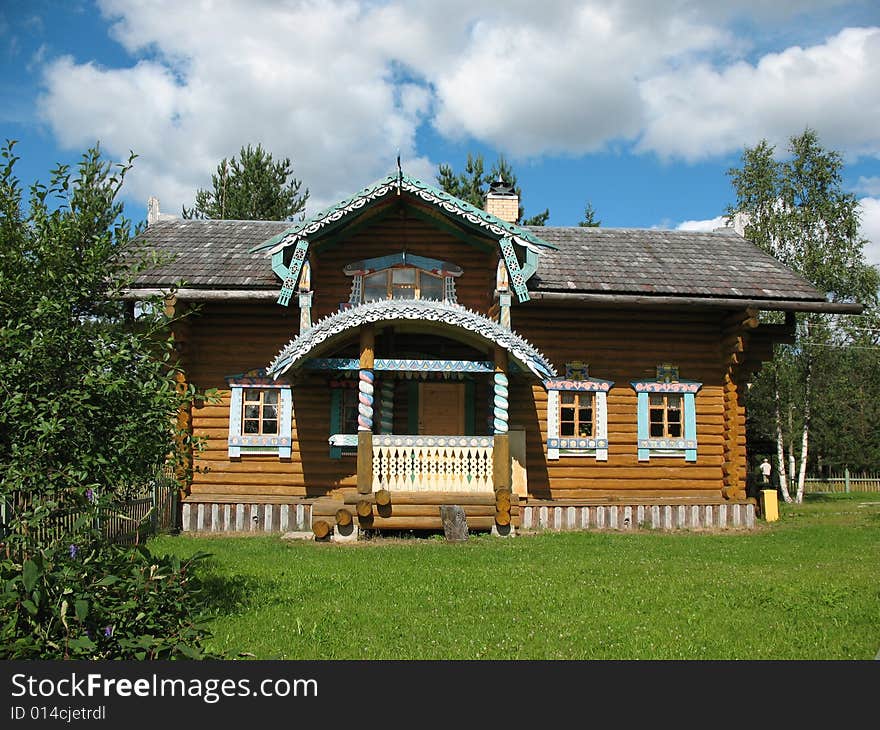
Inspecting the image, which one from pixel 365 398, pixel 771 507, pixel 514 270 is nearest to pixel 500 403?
pixel 365 398

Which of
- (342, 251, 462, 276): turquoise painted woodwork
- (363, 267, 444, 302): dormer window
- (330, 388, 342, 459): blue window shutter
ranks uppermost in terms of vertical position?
(342, 251, 462, 276): turquoise painted woodwork

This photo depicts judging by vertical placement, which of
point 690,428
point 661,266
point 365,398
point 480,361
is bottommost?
point 690,428

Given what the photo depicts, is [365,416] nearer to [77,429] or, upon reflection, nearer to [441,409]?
[441,409]

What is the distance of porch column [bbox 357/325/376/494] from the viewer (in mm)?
12789

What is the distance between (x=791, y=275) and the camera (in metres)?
15.9

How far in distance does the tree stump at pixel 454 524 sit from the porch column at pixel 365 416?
137 cm

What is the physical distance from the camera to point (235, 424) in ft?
49.1

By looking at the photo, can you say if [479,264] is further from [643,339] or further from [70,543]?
[70,543]

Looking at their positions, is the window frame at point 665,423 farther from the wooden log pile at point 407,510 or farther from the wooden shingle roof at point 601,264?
the wooden log pile at point 407,510

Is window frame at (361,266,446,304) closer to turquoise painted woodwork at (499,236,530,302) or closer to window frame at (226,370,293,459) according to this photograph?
turquoise painted woodwork at (499,236,530,302)

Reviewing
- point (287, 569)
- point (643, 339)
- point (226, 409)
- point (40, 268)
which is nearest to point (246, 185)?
point (226, 409)

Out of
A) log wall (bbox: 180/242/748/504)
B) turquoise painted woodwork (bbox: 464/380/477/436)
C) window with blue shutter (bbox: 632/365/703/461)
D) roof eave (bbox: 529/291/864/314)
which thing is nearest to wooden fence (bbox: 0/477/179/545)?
log wall (bbox: 180/242/748/504)

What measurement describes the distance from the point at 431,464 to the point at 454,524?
1.17m

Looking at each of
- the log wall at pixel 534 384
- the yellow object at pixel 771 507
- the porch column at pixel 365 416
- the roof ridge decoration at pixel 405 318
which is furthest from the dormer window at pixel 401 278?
the yellow object at pixel 771 507
